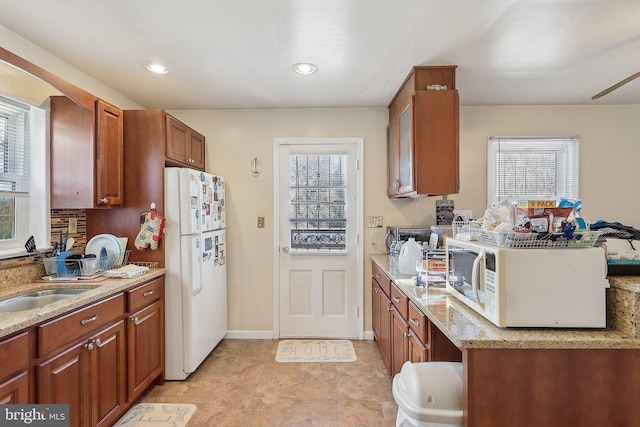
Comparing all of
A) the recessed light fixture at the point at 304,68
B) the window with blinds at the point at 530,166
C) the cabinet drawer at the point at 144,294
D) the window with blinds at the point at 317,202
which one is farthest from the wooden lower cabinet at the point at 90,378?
the window with blinds at the point at 530,166

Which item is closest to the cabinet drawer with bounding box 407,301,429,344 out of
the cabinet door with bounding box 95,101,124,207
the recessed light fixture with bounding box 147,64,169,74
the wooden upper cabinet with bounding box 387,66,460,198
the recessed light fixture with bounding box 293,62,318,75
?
the wooden upper cabinet with bounding box 387,66,460,198

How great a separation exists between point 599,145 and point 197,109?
4.15m

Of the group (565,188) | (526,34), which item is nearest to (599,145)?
(565,188)

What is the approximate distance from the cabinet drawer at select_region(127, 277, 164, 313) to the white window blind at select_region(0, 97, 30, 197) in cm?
95

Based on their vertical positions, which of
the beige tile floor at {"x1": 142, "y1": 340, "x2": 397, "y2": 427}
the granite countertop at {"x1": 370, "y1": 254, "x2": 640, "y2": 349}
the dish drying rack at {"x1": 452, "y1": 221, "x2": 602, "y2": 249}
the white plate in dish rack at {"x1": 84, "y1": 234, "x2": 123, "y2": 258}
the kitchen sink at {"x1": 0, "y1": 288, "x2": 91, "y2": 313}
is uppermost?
the dish drying rack at {"x1": 452, "y1": 221, "x2": 602, "y2": 249}

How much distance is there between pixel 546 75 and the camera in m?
2.45

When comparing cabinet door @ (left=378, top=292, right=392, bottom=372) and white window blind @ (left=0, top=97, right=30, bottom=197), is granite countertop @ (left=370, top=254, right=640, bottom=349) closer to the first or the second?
cabinet door @ (left=378, top=292, right=392, bottom=372)

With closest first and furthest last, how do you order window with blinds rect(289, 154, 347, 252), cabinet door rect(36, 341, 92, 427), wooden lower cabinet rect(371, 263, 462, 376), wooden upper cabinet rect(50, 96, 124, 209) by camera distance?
1. cabinet door rect(36, 341, 92, 427)
2. wooden lower cabinet rect(371, 263, 462, 376)
3. wooden upper cabinet rect(50, 96, 124, 209)
4. window with blinds rect(289, 154, 347, 252)

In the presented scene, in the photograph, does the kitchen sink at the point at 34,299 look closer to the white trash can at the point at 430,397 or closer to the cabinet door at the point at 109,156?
the cabinet door at the point at 109,156

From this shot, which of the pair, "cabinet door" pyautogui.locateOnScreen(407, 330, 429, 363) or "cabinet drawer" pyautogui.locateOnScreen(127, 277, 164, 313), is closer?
"cabinet door" pyautogui.locateOnScreen(407, 330, 429, 363)

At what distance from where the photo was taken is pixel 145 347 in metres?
2.18

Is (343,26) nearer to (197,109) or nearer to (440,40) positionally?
(440,40)

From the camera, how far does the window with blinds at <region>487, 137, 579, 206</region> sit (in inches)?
124

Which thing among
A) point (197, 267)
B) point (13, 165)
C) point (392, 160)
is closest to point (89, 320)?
point (197, 267)
